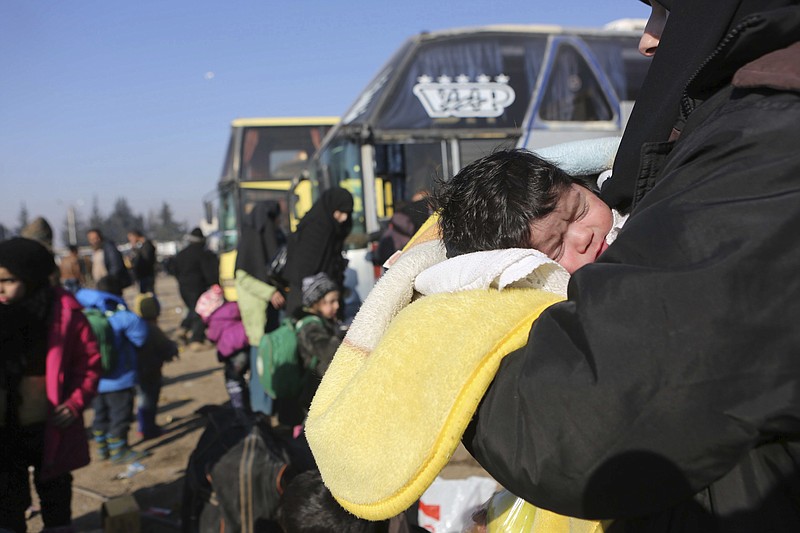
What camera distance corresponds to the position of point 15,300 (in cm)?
333

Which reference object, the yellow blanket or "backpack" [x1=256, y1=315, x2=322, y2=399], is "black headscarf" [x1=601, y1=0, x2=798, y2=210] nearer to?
the yellow blanket

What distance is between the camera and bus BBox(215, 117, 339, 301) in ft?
41.5

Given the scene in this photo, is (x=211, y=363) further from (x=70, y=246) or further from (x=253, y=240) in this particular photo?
(x=253, y=240)

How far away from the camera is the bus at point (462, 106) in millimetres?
7035

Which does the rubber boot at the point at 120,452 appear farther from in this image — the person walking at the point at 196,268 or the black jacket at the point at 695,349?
the black jacket at the point at 695,349

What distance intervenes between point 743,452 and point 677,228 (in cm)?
27

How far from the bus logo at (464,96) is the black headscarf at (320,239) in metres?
2.15

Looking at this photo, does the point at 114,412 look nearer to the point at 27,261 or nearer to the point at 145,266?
the point at 27,261

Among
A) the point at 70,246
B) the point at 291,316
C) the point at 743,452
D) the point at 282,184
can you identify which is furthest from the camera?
the point at 282,184

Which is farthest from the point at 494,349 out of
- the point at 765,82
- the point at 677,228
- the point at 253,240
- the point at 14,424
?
the point at 253,240

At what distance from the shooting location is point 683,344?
2.34 ft

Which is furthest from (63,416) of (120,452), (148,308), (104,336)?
(148,308)

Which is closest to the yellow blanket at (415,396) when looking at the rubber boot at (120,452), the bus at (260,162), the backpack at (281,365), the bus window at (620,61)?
the backpack at (281,365)

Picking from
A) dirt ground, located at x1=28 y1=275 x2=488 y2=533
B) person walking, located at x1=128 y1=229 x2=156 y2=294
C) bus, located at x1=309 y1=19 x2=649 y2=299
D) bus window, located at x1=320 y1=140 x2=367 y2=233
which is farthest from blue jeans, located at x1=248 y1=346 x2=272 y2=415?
person walking, located at x1=128 y1=229 x2=156 y2=294
